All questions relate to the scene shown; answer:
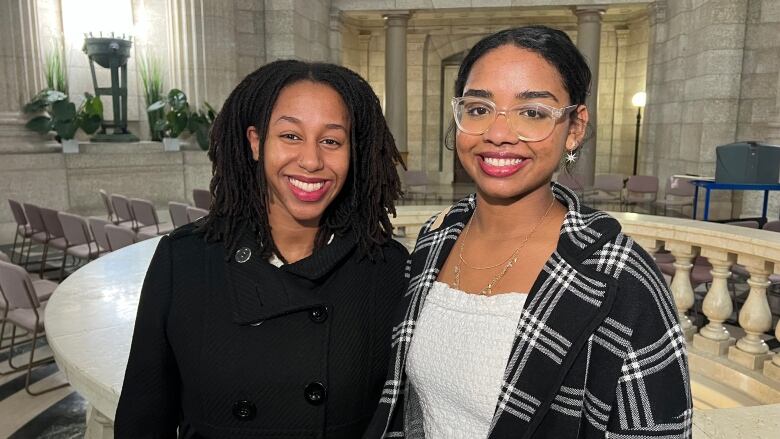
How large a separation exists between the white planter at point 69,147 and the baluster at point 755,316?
8.79 m

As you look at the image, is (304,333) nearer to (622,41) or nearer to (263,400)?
(263,400)

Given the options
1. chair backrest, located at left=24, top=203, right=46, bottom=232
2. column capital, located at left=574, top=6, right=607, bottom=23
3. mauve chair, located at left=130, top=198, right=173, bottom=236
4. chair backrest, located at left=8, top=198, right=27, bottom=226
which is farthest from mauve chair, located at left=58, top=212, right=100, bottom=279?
column capital, located at left=574, top=6, right=607, bottom=23

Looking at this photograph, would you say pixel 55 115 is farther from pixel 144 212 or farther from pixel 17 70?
pixel 144 212

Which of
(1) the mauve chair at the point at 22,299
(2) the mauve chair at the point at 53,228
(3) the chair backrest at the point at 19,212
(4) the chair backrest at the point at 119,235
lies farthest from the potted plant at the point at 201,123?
(1) the mauve chair at the point at 22,299

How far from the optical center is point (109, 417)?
6.07 feet

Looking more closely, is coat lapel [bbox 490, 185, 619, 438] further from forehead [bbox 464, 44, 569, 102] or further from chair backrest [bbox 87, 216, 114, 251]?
chair backrest [bbox 87, 216, 114, 251]

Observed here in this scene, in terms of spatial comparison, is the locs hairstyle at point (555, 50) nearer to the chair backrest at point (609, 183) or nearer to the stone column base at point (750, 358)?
the stone column base at point (750, 358)

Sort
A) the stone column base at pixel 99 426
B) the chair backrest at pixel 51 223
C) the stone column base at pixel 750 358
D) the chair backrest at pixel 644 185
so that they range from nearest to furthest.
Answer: the stone column base at pixel 99 426, the stone column base at pixel 750 358, the chair backrest at pixel 51 223, the chair backrest at pixel 644 185

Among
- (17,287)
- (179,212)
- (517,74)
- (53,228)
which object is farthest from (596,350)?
(53,228)

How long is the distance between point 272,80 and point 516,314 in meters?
0.74

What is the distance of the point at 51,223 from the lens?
6.32m

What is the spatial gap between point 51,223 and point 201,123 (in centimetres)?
401

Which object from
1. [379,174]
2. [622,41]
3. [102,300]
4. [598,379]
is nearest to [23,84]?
[102,300]

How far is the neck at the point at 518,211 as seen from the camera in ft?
4.22
